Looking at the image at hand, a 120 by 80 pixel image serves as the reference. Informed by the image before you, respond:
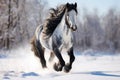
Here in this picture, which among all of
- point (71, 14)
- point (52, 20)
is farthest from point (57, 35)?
point (71, 14)

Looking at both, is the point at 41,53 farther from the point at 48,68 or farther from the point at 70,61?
the point at 70,61

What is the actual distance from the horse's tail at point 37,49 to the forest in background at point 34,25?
0.05 m

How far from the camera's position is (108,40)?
3.53 metres

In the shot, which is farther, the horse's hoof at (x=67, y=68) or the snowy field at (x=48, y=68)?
the horse's hoof at (x=67, y=68)

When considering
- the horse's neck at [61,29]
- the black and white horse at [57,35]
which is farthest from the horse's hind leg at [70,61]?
the horse's neck at [61,29]

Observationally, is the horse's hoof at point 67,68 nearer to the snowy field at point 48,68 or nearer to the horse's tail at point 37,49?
the snowy field at point 48,68

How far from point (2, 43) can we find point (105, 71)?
1.06 m

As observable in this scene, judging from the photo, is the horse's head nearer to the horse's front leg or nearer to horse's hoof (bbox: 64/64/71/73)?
the horse's front leg

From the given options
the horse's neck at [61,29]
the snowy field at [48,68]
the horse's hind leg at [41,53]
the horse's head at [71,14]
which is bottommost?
the snowy field at [48,68]

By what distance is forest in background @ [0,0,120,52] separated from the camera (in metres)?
3.35

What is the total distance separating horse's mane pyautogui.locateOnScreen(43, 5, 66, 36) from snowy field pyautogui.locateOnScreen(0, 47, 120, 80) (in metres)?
0.25

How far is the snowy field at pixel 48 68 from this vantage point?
321 cm

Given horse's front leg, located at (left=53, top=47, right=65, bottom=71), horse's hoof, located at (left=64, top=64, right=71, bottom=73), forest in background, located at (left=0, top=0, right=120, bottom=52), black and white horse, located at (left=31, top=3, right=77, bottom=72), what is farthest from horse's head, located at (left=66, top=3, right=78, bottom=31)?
horse's hoof, located at (left=64, top=64, right=71, bottom=73)

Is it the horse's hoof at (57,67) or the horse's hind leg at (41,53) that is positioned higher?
the horse's hind leg at (41,53)
